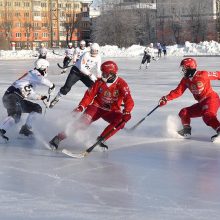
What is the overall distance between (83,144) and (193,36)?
1810 inches

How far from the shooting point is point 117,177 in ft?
13.2

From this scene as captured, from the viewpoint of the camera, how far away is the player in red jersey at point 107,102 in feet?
16.3

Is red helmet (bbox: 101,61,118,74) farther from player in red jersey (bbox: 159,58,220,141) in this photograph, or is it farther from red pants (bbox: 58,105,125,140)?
player in red jersey (bbox: 159,58,220,141)

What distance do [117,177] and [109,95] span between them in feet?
4.14

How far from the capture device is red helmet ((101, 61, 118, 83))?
16.3 feet

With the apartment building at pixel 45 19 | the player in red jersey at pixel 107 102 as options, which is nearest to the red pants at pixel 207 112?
the player in red jersey at pixel 107 102

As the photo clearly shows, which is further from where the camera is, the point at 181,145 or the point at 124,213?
the point at 181,145

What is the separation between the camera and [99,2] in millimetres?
58094

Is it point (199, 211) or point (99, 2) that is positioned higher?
point (99, 2)

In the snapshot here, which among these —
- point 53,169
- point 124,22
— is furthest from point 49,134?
point 124,22

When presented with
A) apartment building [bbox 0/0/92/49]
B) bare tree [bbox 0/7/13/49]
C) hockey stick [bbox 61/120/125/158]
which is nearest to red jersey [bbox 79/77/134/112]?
hockey stick [bbox 61/120/125/158]

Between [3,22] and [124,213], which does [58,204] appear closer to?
[124,213]

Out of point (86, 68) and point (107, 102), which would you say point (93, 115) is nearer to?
point (107, 102)

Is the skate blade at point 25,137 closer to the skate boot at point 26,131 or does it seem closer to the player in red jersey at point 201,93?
the skate boot at point 26,131
